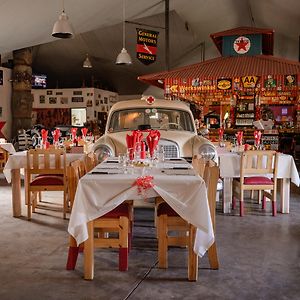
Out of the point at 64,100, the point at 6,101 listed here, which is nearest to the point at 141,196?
the point at 6,101

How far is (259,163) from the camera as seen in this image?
5820mm

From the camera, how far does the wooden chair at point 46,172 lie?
5.50 m

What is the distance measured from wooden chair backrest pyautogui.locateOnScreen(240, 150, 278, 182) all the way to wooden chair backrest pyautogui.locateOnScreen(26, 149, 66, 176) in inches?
97.7

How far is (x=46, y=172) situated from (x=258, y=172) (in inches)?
115

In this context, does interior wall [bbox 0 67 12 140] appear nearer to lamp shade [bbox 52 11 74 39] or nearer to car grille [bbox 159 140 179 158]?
lamp shade [bbox 52 11 74 39]

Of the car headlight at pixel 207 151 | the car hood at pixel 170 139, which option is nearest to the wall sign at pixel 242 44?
the car hood at pixel 170 139

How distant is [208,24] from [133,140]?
1148 centimetres

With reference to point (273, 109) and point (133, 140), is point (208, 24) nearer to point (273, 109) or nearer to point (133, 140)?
point (273, 109)

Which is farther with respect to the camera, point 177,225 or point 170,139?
point 170,139

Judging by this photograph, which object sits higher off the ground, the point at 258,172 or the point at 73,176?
the point at 73,176

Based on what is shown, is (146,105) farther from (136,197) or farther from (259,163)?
(136,197)

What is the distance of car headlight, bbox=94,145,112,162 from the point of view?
19.4ft

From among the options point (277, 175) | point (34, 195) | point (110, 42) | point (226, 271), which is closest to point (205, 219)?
point (226, 271)

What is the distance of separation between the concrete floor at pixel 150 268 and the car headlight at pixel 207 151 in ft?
3.68
